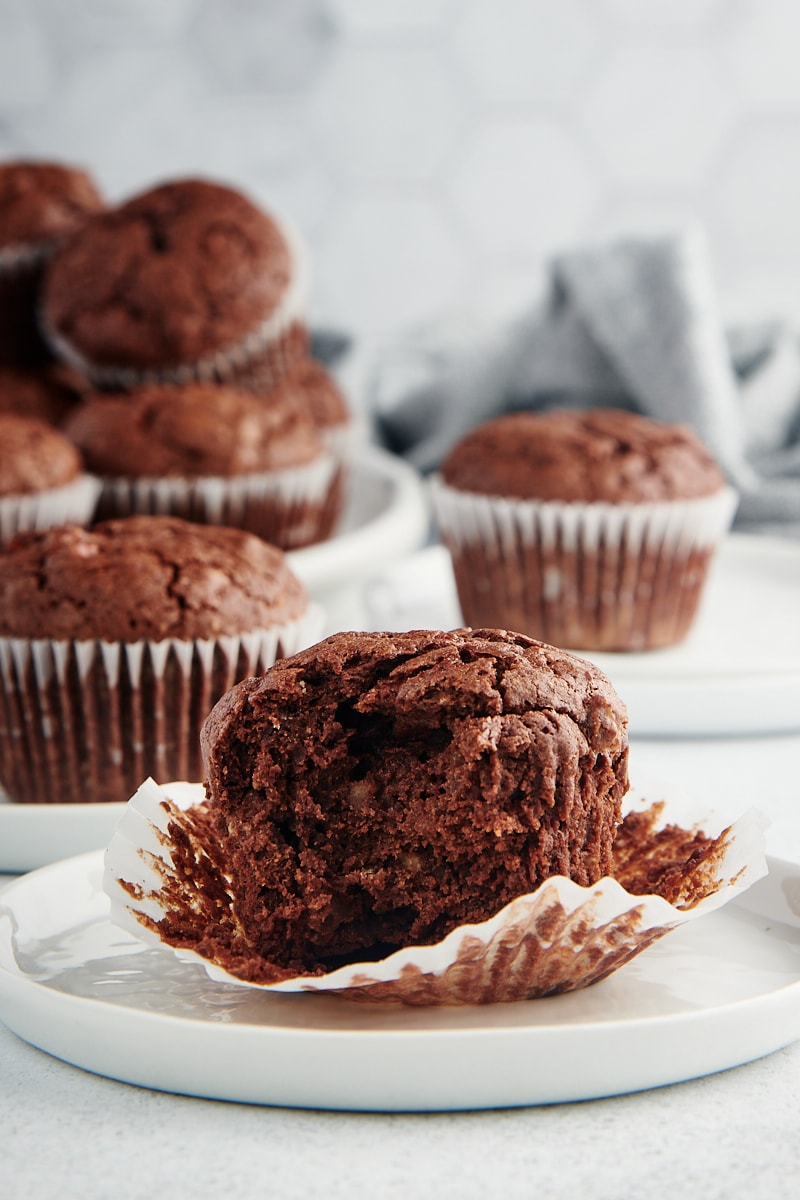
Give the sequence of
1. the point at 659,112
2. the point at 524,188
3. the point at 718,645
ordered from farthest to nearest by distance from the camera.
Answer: the point at 524,188 → the point at 659,112 → the point at 718,645

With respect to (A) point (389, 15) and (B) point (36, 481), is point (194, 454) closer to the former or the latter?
(B) point (36, 481)

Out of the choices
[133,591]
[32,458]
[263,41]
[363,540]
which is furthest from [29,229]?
[263,41]

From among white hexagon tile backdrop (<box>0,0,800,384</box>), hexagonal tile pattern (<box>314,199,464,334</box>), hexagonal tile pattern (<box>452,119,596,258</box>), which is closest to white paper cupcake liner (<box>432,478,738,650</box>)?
white hexagon tile backdrop (<box>0,0,800,384</box>)

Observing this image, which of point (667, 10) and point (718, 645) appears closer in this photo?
point (718, 645)

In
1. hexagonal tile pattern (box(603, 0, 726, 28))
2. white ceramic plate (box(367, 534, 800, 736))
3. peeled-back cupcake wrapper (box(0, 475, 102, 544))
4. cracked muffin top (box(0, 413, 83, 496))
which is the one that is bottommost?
white ceramic plate (box(367, 534, 800, 736))

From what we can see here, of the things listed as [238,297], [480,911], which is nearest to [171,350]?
[238,297]

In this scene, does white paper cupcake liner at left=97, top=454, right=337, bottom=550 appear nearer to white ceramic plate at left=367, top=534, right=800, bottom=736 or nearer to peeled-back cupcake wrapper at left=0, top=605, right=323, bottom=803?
white ceramic plate at left=367, top=534, right=800, bottom=736

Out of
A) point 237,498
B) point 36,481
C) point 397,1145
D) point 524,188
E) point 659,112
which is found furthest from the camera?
point 524,188

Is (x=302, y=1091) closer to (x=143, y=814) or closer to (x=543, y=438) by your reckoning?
(x=143, y=814)

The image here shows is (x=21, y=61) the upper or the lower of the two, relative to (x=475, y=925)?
upper
